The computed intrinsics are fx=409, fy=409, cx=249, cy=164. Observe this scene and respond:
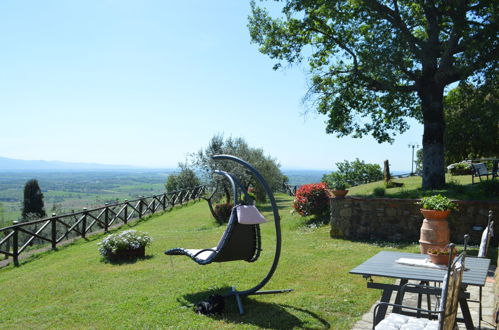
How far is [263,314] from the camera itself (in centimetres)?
504

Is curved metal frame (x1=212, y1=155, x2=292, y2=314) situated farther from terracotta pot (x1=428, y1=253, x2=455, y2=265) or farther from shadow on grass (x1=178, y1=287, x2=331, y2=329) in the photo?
terracotta pot (x1=428, y1=253, x2=455, y2=265)

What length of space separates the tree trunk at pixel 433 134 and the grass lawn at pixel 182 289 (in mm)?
4105

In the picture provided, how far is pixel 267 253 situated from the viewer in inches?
354

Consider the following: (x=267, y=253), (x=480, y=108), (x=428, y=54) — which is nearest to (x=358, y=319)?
(x=267, y=253)

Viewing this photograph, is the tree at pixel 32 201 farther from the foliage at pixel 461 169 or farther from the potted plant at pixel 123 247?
the foliage at pixel 461 169

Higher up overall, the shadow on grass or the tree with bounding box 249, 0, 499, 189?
the tree with bounding box 249, 0, 499, 189

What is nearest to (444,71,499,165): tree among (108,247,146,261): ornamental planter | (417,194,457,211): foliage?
(417,194,457,211): foliage

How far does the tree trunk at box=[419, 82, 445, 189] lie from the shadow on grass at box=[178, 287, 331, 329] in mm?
8705

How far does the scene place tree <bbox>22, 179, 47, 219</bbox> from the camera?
32656mm

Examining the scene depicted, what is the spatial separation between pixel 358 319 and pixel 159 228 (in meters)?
12.0

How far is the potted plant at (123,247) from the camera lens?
30.5 feet

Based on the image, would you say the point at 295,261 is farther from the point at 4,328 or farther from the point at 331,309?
the point at 4,328

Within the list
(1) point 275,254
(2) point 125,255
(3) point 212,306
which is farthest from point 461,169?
(3) point 212,306

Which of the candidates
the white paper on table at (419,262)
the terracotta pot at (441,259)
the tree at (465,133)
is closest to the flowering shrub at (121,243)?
the white paper on table at (419,262)
